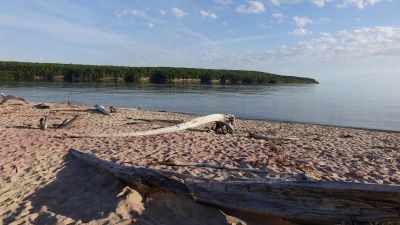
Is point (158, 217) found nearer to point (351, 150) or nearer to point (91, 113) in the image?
point (351, 150)

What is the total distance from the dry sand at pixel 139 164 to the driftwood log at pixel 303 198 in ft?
0.63

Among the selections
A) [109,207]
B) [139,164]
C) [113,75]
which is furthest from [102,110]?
[113,75]

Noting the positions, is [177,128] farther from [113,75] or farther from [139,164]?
[113,75]

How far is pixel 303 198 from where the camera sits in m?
5.25

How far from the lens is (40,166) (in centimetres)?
864

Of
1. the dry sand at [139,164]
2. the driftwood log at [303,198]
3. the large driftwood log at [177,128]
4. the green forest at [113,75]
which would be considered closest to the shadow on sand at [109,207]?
the dry sand at [139,164]

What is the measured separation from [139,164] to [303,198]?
4352mm

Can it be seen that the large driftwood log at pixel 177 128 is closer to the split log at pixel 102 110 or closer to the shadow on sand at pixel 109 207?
the shadow on sand at pixel 109 207

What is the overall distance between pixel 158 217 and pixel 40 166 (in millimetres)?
3939

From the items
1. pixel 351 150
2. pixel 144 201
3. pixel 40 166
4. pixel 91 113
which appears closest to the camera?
pixel 144 201

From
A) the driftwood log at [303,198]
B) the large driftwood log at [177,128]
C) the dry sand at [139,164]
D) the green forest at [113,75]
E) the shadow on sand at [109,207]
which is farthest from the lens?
the green forest at [113,75]

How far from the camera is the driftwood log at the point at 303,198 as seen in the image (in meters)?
4.79

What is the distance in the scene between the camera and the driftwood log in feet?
15.7

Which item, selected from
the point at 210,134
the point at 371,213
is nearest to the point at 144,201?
the point at 371,213
